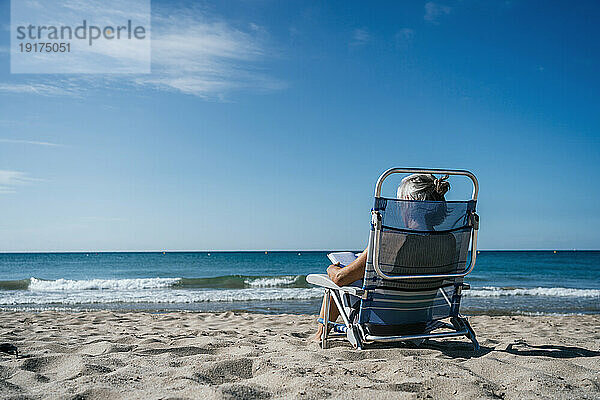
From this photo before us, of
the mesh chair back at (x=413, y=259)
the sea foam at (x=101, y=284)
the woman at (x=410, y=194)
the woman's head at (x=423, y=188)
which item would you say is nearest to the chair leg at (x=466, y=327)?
the mesh chair back at (x=413, y=259)

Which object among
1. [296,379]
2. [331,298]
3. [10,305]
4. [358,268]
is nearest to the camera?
[296,379]

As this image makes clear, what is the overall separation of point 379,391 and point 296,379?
18.4 inches

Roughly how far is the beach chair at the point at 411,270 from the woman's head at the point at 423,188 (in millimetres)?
96

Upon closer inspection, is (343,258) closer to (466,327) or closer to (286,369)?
(466,327)

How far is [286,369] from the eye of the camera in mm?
2826

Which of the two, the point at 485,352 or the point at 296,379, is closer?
the point at 296,379

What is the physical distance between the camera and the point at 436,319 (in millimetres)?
3684

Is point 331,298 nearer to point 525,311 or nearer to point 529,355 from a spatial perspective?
point 529,355

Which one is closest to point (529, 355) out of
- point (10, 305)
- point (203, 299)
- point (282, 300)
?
point (282, 300)

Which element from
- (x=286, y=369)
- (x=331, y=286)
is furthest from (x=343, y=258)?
(x=286, y=369)

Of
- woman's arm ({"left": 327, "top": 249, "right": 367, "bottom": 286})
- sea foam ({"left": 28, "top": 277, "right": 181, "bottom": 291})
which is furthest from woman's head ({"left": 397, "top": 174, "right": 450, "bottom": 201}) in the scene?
sea foam ({"left": 28, "top": 277, "right": 181, "bottom": 291})

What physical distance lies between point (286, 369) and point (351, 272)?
3.04 feet

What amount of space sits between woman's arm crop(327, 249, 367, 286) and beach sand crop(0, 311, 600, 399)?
1.70 ft

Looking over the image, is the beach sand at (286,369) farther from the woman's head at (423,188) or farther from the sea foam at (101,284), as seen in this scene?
the sea foam at (101,284)
